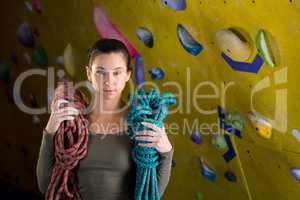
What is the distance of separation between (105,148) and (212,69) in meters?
0.49

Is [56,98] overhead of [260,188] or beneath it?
overhead

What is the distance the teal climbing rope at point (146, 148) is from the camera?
844 mm

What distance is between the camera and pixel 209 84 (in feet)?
4.10

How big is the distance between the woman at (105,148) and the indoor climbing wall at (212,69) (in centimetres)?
38

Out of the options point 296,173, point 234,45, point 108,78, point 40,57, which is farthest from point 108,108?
point 40,57

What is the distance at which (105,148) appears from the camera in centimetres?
88

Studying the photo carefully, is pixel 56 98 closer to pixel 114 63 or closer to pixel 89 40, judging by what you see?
pixel 114 63

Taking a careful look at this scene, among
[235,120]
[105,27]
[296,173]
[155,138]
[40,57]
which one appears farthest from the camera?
[40,57]

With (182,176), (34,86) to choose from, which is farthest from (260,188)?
(34,86)

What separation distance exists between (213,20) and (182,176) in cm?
59

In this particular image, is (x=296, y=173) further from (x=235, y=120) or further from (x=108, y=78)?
(x=108, y=78)

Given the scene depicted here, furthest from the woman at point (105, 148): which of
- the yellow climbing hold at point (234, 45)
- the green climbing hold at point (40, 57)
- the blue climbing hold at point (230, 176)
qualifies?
the green climbing hold at point (40, 57)

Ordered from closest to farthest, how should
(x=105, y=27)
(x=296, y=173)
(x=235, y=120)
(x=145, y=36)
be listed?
(x=296, y=173) → (x=235, y=120) → (x=145, y=36) → (x=105, y=27)

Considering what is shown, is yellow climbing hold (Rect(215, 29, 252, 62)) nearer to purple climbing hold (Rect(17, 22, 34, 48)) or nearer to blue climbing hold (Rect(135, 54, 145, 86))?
blue climbing hold (Rect(135, 54, 145, 86))
